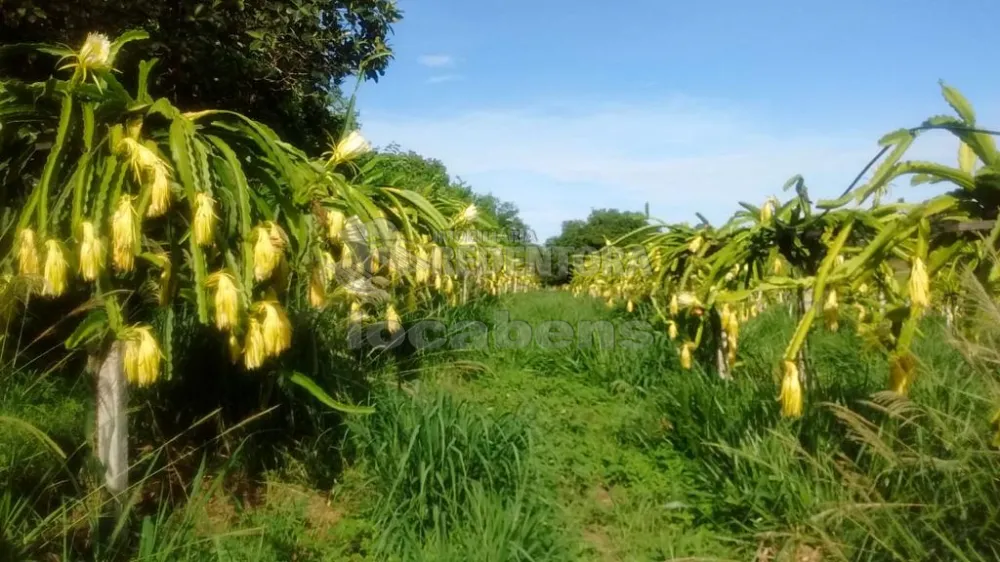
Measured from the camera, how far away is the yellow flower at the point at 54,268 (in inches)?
70.4

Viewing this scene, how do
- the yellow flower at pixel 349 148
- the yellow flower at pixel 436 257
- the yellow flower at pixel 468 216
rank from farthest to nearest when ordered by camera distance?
the yellow flower at pixel 468 216, the yellow flower at pixel 436 257, the yellow flower at pixel 349 148

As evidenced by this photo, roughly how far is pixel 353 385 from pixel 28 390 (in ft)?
4.35

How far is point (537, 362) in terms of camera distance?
19.2ft

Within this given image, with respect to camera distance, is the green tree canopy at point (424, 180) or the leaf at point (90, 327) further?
the green tree canopy at point (424, 180)

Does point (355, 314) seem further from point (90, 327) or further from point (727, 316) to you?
point (90, 327)

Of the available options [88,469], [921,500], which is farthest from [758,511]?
[88,469]

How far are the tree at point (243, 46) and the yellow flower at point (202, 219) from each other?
2.06 meters

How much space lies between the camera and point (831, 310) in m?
2.81

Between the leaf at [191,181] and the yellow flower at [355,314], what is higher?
the leaf at [191,181]

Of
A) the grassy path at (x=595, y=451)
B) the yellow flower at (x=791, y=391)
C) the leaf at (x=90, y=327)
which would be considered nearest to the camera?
the leaf at (x=90, y=327)

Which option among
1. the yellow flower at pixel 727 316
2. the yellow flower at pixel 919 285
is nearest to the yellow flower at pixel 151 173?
the yellow flower at pixel 919 285

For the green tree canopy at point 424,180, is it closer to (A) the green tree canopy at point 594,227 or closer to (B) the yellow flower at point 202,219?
(B) the yellow flower at point 202,219

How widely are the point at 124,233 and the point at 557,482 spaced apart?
2.35m

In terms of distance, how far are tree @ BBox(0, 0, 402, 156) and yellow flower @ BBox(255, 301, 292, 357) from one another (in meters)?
2.13
